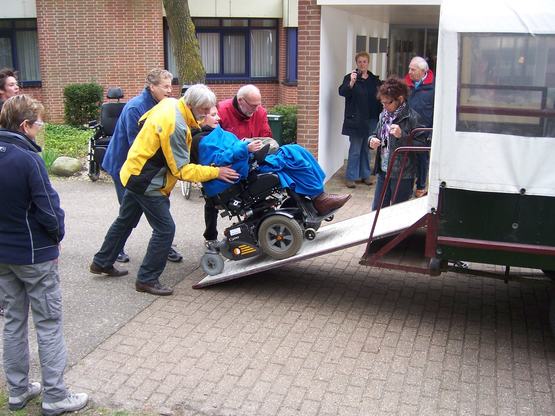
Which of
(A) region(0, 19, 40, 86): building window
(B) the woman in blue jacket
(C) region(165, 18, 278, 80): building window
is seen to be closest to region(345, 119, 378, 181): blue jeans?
(B) the woman in blue jacket

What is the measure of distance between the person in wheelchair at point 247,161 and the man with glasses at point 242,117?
627mm

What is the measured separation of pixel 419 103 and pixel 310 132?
81.4 inches

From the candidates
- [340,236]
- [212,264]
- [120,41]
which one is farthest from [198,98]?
[120,41]

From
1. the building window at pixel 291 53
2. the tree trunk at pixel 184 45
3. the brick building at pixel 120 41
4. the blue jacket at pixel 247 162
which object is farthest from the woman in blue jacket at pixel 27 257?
the building window at pixel 291 53

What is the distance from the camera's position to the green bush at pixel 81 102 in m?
17.8

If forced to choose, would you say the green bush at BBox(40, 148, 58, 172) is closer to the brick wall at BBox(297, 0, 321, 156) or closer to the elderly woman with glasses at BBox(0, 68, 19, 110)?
the brick wall at BBox(297, 0, 321, 156)

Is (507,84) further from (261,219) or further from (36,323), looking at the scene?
(36,323)

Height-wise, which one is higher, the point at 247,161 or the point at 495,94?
the point at 495,94

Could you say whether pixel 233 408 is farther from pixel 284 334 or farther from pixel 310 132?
pixel 310 132

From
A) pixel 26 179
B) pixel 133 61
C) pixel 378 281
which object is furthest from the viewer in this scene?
pixel 133 61

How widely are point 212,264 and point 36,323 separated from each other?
223cm

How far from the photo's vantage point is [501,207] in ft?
15.3

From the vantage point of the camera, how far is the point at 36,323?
402 cm

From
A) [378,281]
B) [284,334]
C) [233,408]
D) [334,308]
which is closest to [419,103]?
[378,281]
